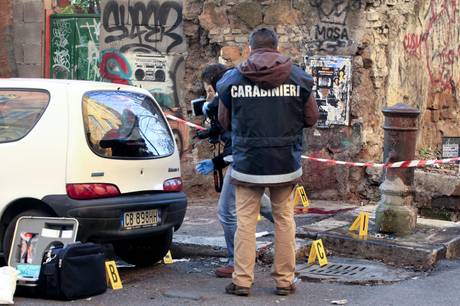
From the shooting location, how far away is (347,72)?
9859mm

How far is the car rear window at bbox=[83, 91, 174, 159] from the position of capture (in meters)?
6.24

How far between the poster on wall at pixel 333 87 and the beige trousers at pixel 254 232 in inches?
163

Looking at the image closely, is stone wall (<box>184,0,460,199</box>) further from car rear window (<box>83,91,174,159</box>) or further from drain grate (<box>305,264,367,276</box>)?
car rear window (<box>83,91,174,159</box>)

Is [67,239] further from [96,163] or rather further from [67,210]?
[96,163]

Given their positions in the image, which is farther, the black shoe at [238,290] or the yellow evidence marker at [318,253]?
the yellow evidence marker at [318,253]

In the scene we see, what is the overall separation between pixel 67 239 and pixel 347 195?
497 centimetres

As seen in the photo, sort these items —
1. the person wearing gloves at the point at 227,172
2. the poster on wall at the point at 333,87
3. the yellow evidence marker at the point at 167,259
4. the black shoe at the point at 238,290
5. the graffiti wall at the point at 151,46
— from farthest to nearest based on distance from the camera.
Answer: the graffiti wall at the point at 151,46
the poster on wall at the point at 333,87
the yellow evidence marker at the point at 167,259
the person wearing gloves at the point at 227,172
the black shoe at the point at 238,290

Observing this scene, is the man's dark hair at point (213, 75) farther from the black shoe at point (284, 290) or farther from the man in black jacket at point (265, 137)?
the black shoe at point (284, 290)

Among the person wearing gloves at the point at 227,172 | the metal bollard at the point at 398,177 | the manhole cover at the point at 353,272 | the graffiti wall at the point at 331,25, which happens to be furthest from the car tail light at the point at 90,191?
the graffiti wall at the point at 331,25

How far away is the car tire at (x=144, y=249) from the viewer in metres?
7.05

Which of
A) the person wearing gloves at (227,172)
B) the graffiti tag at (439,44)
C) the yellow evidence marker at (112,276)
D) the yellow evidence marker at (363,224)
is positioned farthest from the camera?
the graffiti tag at (439,44)

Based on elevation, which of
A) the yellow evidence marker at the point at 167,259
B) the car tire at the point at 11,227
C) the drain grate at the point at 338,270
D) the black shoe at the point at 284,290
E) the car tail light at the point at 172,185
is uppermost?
the car tail light at the point at 172,185

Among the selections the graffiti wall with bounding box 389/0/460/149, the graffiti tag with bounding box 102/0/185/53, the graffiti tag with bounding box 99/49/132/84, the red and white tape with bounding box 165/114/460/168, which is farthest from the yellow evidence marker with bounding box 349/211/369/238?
the graffiti tag with bounding box 99/49/132/84

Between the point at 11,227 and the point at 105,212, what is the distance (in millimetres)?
765
